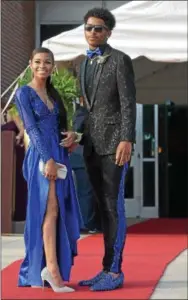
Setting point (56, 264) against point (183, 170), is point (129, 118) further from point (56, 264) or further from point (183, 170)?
point (183, 170)

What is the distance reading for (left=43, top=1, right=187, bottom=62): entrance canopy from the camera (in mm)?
8242

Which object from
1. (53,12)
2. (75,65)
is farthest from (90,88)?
(53,12)

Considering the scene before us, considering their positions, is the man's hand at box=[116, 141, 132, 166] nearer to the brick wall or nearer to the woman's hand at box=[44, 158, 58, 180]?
the woman's hand at box=[44, 158, 58, 180]

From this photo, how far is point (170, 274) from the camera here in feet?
17.9

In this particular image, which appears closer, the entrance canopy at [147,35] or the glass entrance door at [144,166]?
the entrance canopy at [147,35]

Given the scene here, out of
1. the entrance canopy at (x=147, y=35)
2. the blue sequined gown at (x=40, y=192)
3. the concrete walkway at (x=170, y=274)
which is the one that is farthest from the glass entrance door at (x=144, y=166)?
the blue sequined gown at (x=40, y=192)

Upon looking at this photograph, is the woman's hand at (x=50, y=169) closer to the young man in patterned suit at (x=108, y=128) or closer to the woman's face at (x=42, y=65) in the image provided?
the young man in patterned suit at (x=108, y=128)

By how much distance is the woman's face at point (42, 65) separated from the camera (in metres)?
4.81

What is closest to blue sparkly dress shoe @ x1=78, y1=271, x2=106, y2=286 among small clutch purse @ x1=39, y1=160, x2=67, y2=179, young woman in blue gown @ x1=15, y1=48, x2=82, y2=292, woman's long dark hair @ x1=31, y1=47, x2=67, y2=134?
young woman in blue gown @ x1=15, y1=48, x2=82, y2=292

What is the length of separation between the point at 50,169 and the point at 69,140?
265 mm

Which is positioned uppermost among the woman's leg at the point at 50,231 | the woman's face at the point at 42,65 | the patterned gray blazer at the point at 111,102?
the woman's face at the point at 42,65

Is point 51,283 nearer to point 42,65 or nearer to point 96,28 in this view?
point 42,65

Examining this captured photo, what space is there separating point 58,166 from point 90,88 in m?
0.60

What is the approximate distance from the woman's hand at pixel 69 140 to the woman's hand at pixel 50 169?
0.56 feet
